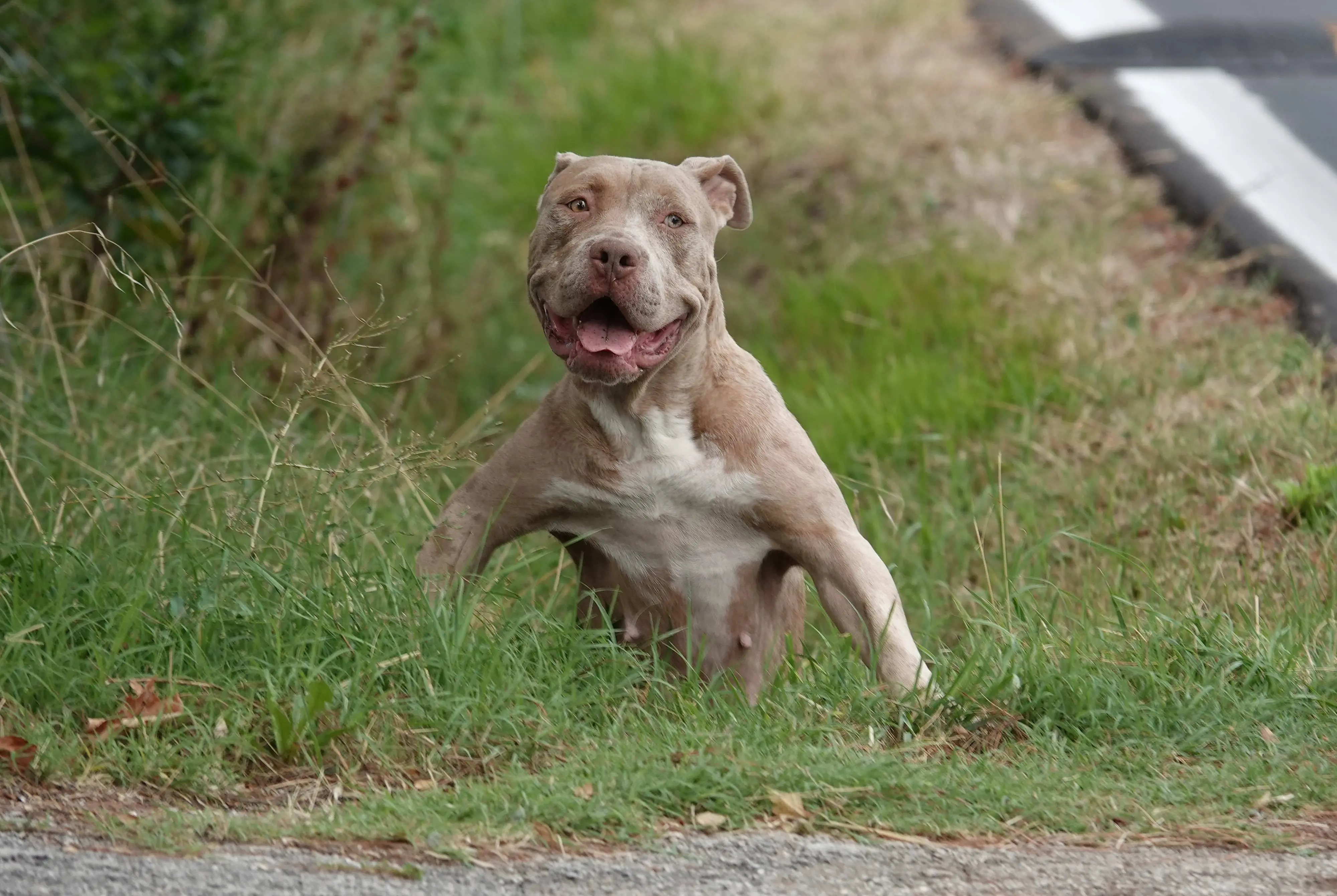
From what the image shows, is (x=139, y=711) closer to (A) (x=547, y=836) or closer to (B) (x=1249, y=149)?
(A) (x=547, y=836)

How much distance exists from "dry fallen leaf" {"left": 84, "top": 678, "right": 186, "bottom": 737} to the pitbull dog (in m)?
0.87

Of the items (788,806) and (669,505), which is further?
(669,505)

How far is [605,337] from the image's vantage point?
428cm

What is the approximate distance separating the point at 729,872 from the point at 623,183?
1.88 metres

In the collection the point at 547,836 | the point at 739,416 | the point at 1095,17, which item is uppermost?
the point at 1095,17

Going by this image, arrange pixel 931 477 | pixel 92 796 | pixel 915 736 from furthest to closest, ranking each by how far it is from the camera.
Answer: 1. pixel 931 477
2. pixel 915 736
3. pixel 92 796

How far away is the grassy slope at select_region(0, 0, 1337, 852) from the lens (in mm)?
3672

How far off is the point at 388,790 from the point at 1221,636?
7.03 feet

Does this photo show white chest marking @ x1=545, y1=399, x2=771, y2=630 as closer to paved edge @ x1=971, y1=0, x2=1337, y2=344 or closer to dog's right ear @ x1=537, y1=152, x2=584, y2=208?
dog's right ear @ x1=537, y1=152, x2=584, y2=208

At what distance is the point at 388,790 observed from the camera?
11.7 feet

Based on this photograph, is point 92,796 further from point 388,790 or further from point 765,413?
point 765,413

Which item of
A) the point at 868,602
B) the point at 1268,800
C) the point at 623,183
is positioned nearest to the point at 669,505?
the point at 868,602

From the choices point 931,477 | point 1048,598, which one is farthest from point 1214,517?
point 931,477

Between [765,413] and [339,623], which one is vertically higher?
[765,413]
